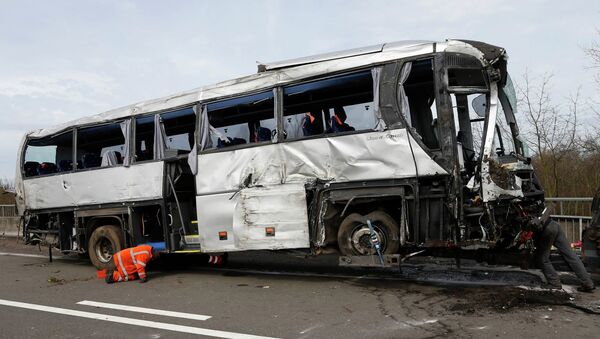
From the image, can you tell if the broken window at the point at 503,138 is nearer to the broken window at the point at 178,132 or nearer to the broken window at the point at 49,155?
the broken window at the point at 178,132

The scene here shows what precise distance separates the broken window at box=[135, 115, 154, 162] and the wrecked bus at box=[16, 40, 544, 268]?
23mm

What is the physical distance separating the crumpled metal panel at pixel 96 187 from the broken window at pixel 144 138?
281mm

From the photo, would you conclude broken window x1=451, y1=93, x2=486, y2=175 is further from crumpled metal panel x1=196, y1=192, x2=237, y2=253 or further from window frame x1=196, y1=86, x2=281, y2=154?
crumpled metal panel x1=196, y1=192, x2=237, y2=253

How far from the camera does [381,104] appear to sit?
254 inches

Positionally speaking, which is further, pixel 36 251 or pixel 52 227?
pixel 36 251

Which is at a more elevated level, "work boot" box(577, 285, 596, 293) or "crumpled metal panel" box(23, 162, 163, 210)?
"crumpled metal panel" box(23, 162, 163, 210)

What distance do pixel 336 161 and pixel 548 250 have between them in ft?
10.1

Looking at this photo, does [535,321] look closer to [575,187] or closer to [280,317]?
[280,317]

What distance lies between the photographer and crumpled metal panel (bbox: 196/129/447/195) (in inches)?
248

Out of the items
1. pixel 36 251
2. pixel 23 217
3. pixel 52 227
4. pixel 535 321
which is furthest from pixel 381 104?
pixel 36 251

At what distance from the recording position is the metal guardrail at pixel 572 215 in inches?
352

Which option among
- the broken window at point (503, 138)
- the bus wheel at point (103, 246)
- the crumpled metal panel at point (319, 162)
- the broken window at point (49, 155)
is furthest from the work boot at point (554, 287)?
the broken window at point (49, 155)

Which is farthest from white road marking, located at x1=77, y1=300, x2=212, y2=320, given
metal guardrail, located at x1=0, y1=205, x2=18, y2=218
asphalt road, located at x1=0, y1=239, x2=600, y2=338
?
metal guardrail, located at x1=0, y1=205, x2=18, y2=218

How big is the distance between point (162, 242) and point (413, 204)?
16.6ft
